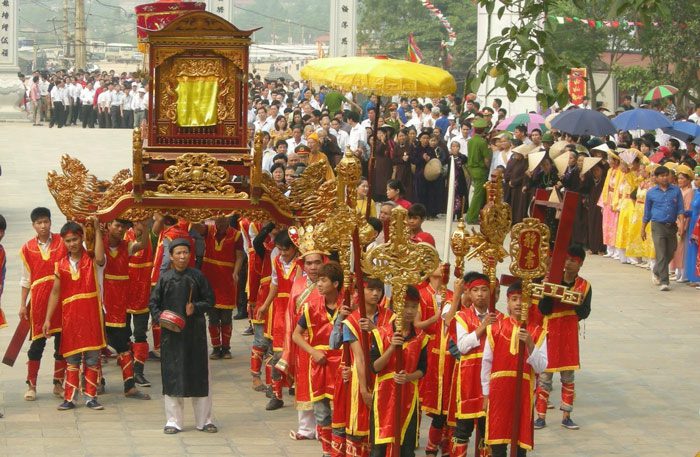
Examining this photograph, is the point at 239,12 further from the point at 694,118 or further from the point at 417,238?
the point at 417,238

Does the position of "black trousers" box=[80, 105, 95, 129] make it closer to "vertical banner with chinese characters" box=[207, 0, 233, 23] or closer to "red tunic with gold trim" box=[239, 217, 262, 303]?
"vertical banner with chinese characters" box=[207, 0, 233, 23]

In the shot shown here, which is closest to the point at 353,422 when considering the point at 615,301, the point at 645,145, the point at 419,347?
the point at 419,347

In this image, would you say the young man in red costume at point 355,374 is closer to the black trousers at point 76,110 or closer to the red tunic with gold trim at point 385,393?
the red tunic with gold trim at point 385,393

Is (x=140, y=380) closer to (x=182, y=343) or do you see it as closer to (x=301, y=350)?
(x=182, y=343)

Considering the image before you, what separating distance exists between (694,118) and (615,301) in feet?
32.9

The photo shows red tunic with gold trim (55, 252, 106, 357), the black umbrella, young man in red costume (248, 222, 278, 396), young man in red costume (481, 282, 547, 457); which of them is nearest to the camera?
young man in red costume (481, 282, 547, 457)

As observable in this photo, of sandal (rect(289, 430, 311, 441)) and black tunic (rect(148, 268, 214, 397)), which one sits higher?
black tunic (rect(148, 268, 214, 397))

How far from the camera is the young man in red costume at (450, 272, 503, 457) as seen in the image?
884cm

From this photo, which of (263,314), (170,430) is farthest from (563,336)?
(170,430)

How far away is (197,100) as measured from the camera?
1157 cm

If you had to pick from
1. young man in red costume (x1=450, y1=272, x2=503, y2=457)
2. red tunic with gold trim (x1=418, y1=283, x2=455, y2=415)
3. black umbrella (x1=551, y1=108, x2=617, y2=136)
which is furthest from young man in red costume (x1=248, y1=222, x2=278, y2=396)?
black umbrella (x1=551, y1=108, x2=617, y2=136)

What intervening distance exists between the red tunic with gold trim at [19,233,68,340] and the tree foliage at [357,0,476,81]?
124 ft

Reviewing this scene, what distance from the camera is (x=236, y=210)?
10.8 metres

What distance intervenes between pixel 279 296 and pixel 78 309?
1.65m
